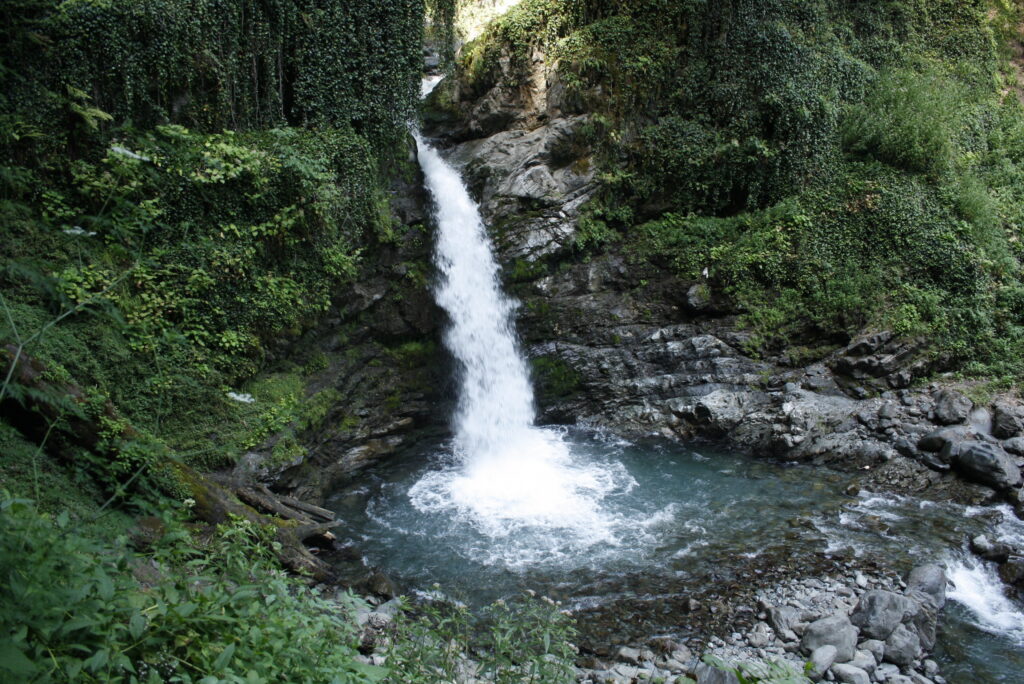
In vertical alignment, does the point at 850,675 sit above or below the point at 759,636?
above

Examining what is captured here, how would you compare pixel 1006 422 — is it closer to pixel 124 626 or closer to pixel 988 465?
pixel 988 465

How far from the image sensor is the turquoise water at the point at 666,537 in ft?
19.6

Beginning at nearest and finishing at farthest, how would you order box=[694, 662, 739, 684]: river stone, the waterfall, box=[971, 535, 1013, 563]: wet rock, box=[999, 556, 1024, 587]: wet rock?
box=[694, 662, 739, 684]: river stone, box=[999, 556, 1024, 587]: wet rock, box=[971, 535, 1013, 563]: wet rock, the waterfall

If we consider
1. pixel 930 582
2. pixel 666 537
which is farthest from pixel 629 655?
pixel 930 582

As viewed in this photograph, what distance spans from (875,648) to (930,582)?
1.47m

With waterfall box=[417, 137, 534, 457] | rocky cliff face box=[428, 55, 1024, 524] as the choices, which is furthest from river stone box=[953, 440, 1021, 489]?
waterfall box=[417, 137, 534, 457]

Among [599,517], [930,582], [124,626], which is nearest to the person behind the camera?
[124,626]

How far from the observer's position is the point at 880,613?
5.41m

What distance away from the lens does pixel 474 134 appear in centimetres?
1322

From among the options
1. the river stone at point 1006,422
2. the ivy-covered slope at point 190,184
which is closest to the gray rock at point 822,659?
the river stone at point 1006,422

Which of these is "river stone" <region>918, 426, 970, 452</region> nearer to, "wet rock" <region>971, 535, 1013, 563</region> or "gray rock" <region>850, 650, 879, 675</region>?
"wet rock" <region>971, 535, 1013, 563</region>

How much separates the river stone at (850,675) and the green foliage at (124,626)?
421cm

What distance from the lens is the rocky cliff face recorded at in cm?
877

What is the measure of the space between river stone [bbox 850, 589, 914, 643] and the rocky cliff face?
325cm
